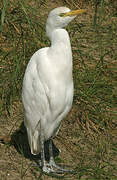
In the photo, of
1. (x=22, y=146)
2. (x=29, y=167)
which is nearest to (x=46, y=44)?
(x=22, y=146)

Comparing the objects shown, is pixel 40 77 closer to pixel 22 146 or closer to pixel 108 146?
pixel 22 146

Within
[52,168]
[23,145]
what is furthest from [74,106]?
[52,168]

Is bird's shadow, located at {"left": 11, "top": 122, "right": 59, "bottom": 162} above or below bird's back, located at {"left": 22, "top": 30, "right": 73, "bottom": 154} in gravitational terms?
below

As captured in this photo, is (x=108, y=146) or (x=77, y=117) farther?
(x=77, y=117)

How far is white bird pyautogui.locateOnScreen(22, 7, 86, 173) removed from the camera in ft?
8.84

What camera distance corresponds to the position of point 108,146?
3.58 meters

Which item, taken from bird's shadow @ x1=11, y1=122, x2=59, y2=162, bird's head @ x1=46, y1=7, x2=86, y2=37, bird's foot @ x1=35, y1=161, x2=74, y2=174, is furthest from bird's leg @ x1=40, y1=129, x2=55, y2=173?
bird's head @ x1=46, y1=7, x2=86, y2=37

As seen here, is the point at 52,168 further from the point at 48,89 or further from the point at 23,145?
the point at 48,89

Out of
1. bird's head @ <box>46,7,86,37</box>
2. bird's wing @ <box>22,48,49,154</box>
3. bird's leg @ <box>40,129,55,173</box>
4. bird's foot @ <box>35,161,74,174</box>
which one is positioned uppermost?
bird's head @ <box>46,7,86,37</box>

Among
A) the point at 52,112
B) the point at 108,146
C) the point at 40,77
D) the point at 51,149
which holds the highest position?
the point at 40,77

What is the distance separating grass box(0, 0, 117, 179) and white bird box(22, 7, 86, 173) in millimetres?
328

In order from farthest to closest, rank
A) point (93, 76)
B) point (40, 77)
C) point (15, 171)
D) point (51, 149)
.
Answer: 1. point (93, 76)
2. point (51, 149)
3. point (15, 171)
4. point (40, 77)

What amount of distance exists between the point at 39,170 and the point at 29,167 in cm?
9

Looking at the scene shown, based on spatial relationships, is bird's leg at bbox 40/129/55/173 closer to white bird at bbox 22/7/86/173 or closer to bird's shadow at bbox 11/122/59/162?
white bird at bbox 22/7/86/173
